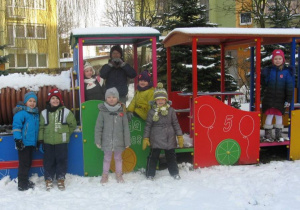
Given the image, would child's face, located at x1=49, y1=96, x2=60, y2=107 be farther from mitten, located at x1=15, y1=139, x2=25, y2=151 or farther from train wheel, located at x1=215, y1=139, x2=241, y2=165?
train wheel, located at x1=215, y1=139, x2=241, y2=165

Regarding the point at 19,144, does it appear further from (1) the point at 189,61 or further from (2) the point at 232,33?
(1) the point at 189,61

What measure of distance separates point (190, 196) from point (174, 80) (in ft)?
21.4

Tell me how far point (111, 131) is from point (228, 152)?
7.05 ft

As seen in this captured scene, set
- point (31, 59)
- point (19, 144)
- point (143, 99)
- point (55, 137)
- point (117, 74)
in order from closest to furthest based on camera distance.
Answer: point (19, 144) < point (55, 137) < point (143, 99) < point (117, 74) < point (31, 59)

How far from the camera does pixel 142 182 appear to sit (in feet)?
17.1

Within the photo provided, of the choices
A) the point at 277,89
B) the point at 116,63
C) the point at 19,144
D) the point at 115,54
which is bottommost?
the point at 19,144

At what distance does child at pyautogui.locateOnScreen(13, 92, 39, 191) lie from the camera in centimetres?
497

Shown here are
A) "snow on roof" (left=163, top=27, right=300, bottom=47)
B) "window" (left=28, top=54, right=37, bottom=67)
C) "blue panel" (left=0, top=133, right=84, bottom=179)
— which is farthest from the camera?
"window" (left=28, top=54, right=37, bottom=67)

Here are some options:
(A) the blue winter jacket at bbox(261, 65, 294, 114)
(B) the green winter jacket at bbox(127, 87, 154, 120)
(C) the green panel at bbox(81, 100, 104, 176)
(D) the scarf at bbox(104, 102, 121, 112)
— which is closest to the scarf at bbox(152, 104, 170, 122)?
(B) the green winter jacket at bbox(127, 87, 154, 120)

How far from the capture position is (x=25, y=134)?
16.4 ft

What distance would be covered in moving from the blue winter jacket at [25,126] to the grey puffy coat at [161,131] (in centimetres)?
170

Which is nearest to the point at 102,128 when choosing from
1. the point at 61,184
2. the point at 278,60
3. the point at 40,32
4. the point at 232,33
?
the point at 61,184

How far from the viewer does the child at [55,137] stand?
5.08 metres

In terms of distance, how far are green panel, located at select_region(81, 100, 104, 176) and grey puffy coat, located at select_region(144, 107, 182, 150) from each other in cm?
86
